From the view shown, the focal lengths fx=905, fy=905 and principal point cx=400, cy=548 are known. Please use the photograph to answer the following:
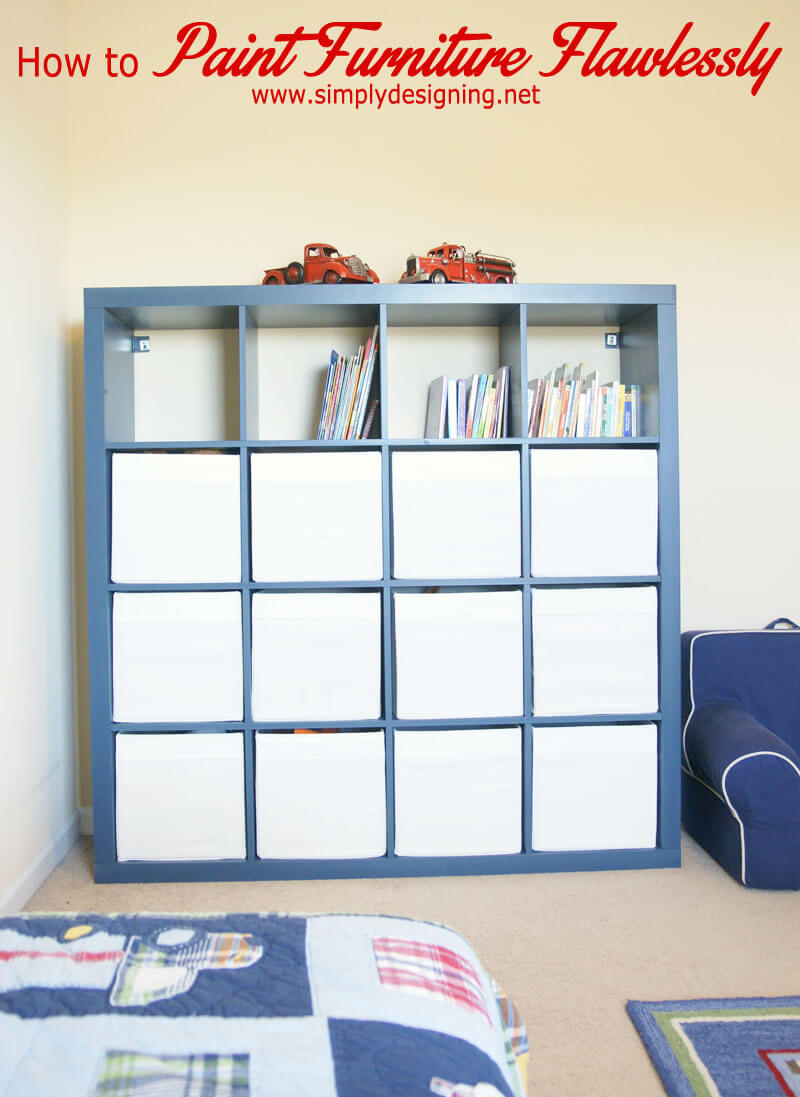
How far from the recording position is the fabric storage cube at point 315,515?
2717 millimetres

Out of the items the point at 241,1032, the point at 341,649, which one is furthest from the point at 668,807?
the point at 241,1032

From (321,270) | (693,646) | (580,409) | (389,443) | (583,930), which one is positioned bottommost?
(583,930)

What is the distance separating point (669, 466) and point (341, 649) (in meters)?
1.15

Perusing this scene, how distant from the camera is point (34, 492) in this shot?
107 inches

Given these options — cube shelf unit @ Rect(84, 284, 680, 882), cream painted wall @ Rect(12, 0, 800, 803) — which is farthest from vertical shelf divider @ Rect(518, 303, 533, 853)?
cream painted wall @ Rect(12, 0, 800, 803)

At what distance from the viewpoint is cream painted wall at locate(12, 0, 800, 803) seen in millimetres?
3039

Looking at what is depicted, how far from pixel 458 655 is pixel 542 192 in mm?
1615

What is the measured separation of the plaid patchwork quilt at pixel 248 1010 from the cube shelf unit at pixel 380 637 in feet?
4.41

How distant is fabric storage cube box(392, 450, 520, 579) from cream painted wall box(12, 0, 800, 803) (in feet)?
2.56

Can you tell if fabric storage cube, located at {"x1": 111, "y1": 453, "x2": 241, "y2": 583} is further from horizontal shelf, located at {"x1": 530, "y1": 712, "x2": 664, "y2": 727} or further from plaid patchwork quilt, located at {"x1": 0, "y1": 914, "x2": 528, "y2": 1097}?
plaid patchwork quilt, located at {"x1": 0, "y1": 914, "x2": 528, "y2": 1097}

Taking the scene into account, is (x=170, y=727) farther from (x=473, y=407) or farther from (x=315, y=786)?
(x=473, y=407)

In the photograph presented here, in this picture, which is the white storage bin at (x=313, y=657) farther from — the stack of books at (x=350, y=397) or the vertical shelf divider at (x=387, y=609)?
the stack of books at (x=350, y=397)

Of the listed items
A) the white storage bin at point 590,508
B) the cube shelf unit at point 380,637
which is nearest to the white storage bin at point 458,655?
the cube shelf unit at point 380,637

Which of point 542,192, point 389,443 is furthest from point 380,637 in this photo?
point 542,192
